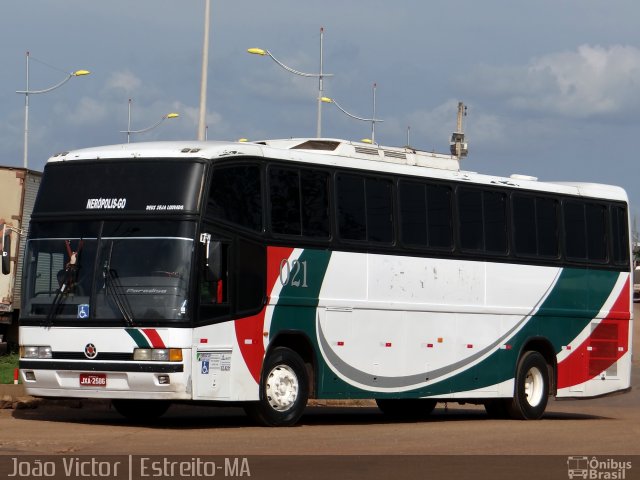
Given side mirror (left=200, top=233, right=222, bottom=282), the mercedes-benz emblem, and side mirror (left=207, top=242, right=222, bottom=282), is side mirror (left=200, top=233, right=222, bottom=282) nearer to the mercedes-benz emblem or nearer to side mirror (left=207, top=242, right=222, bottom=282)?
side mirror (left=207, top=242, right=222, bottom=282)

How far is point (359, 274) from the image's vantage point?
21.1 m

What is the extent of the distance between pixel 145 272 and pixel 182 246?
1.79 feet

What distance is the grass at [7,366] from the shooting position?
28.4 metres

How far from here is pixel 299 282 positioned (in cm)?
2009

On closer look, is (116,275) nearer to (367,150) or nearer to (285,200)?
(285,200)

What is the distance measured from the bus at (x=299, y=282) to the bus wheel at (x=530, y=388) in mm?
34

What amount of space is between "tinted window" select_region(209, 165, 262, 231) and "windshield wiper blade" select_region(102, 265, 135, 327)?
1409mm

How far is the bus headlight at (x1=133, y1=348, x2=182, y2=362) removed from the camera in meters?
18.2

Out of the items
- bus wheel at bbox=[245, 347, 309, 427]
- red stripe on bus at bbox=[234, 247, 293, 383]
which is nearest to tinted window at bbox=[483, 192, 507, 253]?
bus wheel at bbox=[245, 347, 309, 427]

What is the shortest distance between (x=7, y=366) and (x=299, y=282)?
510 inches

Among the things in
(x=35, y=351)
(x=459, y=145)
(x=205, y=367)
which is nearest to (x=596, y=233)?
(x=205, y=367)

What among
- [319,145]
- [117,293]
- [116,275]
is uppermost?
[319,145]
